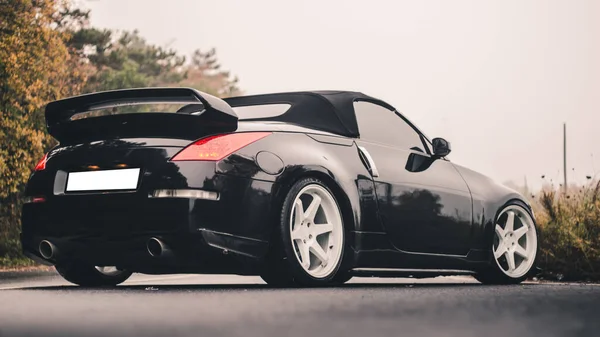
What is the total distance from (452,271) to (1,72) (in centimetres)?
1474

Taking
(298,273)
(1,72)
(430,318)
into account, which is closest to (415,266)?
(298,273)

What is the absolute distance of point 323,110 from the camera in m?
8.12

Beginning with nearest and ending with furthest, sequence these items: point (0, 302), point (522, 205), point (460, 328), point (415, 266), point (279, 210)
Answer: point (460, 328) → point (0, 302) → point (279, 210) → point (415, 266) → point (522, 205)

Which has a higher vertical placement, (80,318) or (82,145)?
(82,145)

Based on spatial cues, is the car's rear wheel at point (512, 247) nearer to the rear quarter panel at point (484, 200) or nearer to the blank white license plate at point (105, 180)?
the rear quarter panel at point (484, 200)

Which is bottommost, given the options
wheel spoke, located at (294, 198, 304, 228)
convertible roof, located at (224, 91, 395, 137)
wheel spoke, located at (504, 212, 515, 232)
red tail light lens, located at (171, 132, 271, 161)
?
wheel spoke, located at (504, 212, 515, 232)

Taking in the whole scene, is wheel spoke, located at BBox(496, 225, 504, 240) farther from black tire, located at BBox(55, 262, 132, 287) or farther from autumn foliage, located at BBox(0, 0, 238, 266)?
autumn foliage, located at BBox(0, 0, 238, 266)

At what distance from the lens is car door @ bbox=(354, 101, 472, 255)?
26.1ft

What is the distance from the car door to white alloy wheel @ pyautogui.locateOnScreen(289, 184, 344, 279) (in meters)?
0.58

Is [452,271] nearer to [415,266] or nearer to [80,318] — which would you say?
[415,266]

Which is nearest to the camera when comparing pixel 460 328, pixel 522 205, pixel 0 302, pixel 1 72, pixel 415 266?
pixel 460 328

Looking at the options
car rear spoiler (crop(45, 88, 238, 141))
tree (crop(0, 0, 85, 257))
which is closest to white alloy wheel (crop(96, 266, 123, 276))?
car rear spoiler (crop(45, 88, 238, 141))

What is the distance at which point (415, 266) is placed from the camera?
8.17 m

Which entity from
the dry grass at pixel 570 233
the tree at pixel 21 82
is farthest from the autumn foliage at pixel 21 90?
the dry grass at pixel 570 233
